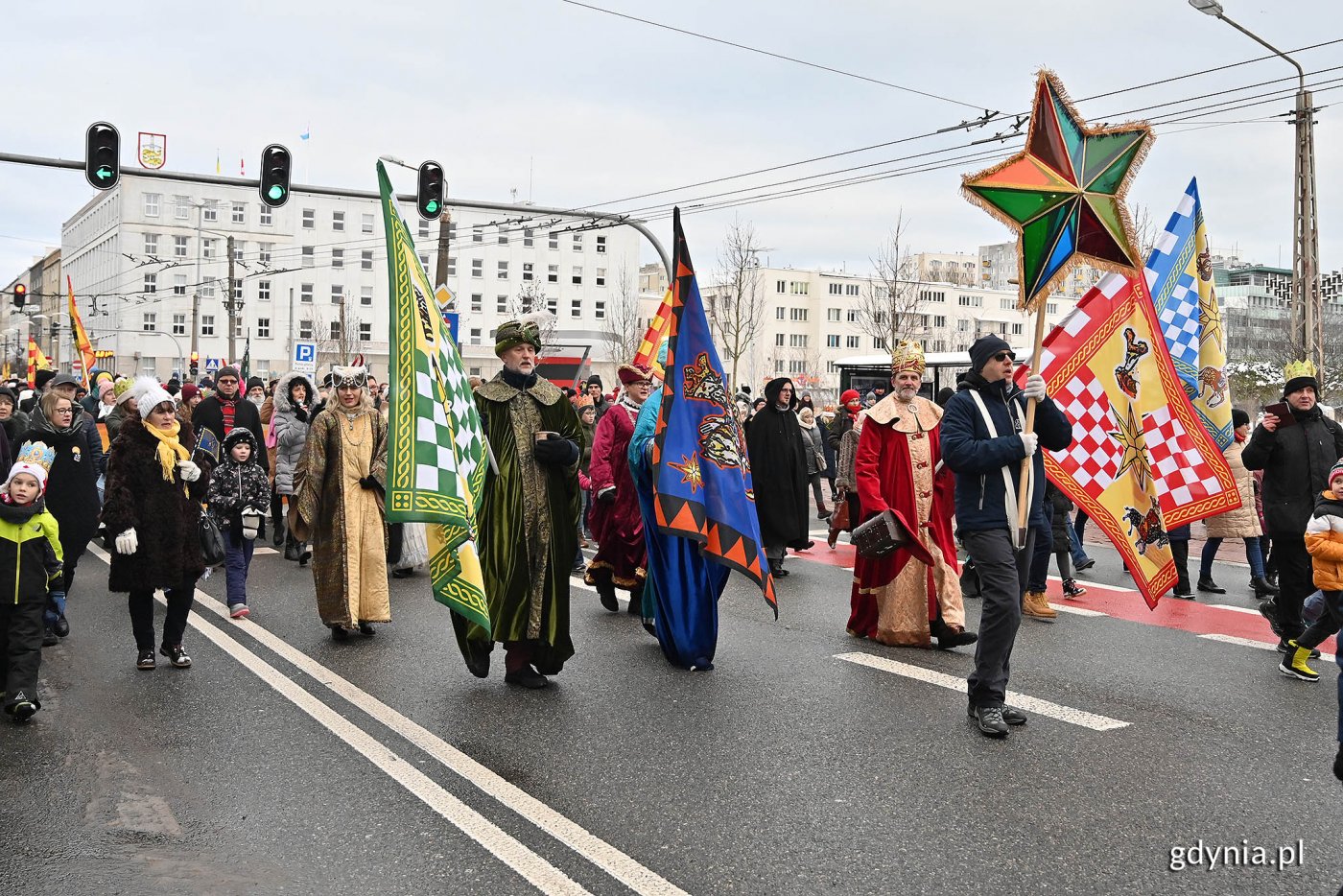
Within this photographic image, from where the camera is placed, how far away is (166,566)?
727cm

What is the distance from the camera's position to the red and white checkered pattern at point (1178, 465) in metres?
8.86

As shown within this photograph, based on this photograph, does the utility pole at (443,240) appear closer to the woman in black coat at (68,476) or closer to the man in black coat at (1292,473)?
the woman in black coat at (68,476)

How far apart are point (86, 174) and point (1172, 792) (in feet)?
55.8

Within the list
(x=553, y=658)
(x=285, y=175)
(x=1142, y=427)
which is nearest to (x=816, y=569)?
(x=1142, y=427)

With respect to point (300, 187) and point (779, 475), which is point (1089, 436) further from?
point (300, 187)

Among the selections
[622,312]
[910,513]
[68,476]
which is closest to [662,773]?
[910,513]

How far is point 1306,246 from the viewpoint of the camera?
16.9 meters

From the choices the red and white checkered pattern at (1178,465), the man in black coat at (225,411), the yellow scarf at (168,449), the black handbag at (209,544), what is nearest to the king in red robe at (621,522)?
the black handbag at (209,544)

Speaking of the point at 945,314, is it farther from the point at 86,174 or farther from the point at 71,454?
the point at 71,454

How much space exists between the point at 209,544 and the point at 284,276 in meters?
83.1

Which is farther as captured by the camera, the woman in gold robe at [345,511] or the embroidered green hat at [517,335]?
the woman in gold robe at [345,511]

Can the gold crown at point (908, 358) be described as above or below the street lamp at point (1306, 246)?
below

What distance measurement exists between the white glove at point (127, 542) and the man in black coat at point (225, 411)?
17.7 feet


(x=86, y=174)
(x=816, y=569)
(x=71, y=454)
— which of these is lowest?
(x=816, y=569)
